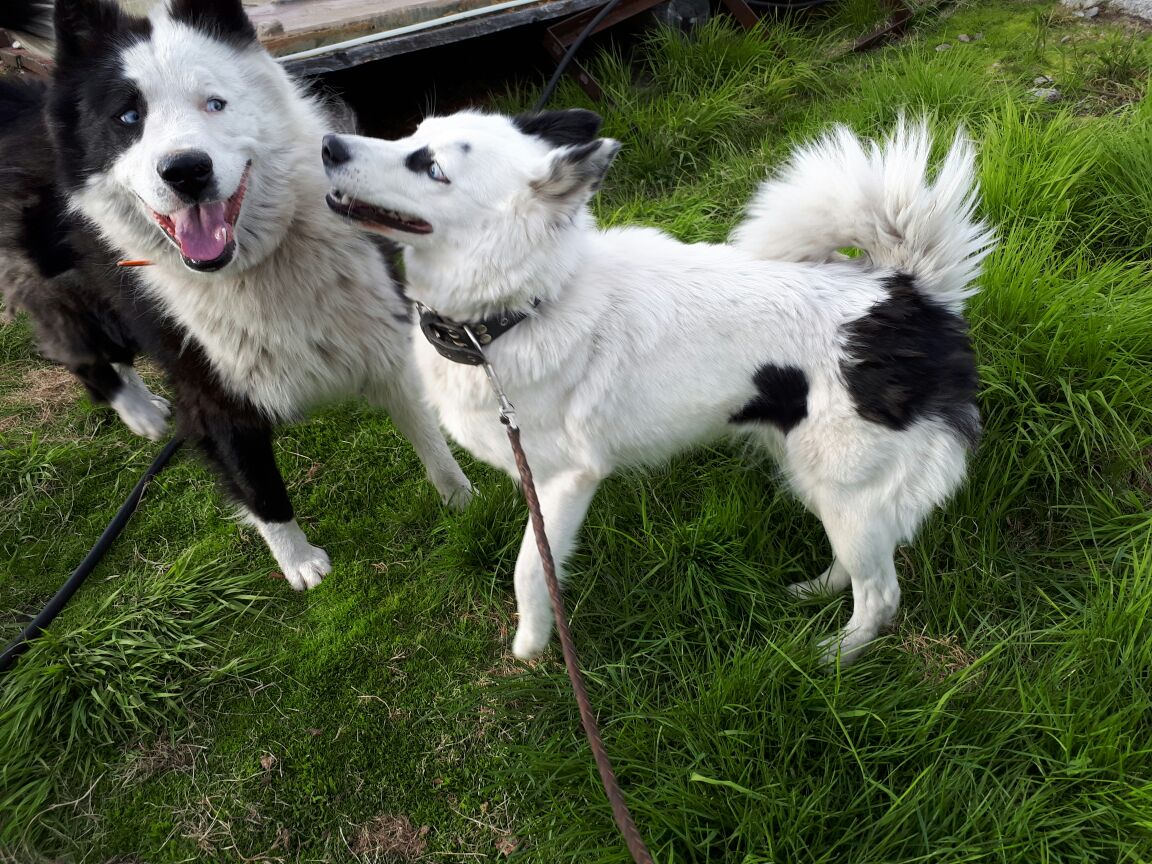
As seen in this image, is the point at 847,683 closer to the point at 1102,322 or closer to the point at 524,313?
the point at 524,313

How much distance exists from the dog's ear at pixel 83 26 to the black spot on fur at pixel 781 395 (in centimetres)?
189

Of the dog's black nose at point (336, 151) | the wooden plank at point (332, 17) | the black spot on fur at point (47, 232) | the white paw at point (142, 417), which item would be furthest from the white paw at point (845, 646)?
the wooden plank at point (332, 17)

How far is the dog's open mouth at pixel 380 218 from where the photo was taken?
1.54 metres

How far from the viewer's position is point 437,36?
3.92m

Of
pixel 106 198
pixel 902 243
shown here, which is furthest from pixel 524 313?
pixel 106 198

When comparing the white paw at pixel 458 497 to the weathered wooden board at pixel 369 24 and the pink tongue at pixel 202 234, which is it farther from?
the weathered wooden board at pixel 369 24

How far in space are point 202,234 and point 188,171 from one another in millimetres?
168

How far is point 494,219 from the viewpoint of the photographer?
5.10 ft

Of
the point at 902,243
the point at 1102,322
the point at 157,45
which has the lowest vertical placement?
the point at 1102,322

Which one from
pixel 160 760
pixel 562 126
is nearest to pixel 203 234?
pixel 562 126

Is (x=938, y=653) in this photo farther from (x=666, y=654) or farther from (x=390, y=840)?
(x=390, y=840)

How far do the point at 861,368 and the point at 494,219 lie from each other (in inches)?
36.0

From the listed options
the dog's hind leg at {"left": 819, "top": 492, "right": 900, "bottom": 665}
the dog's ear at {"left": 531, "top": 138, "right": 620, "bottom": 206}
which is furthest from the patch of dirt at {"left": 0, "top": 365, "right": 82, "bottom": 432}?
the dog's hind leg at {"left": 819, "top": 492, "right": 900, "bottom": 665}

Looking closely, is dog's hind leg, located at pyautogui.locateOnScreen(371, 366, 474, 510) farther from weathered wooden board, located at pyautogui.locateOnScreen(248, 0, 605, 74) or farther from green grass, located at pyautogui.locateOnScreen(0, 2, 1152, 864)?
weathered wooden board, located at pyautogui.locateOnScreen(248, 0, 605, 74)
